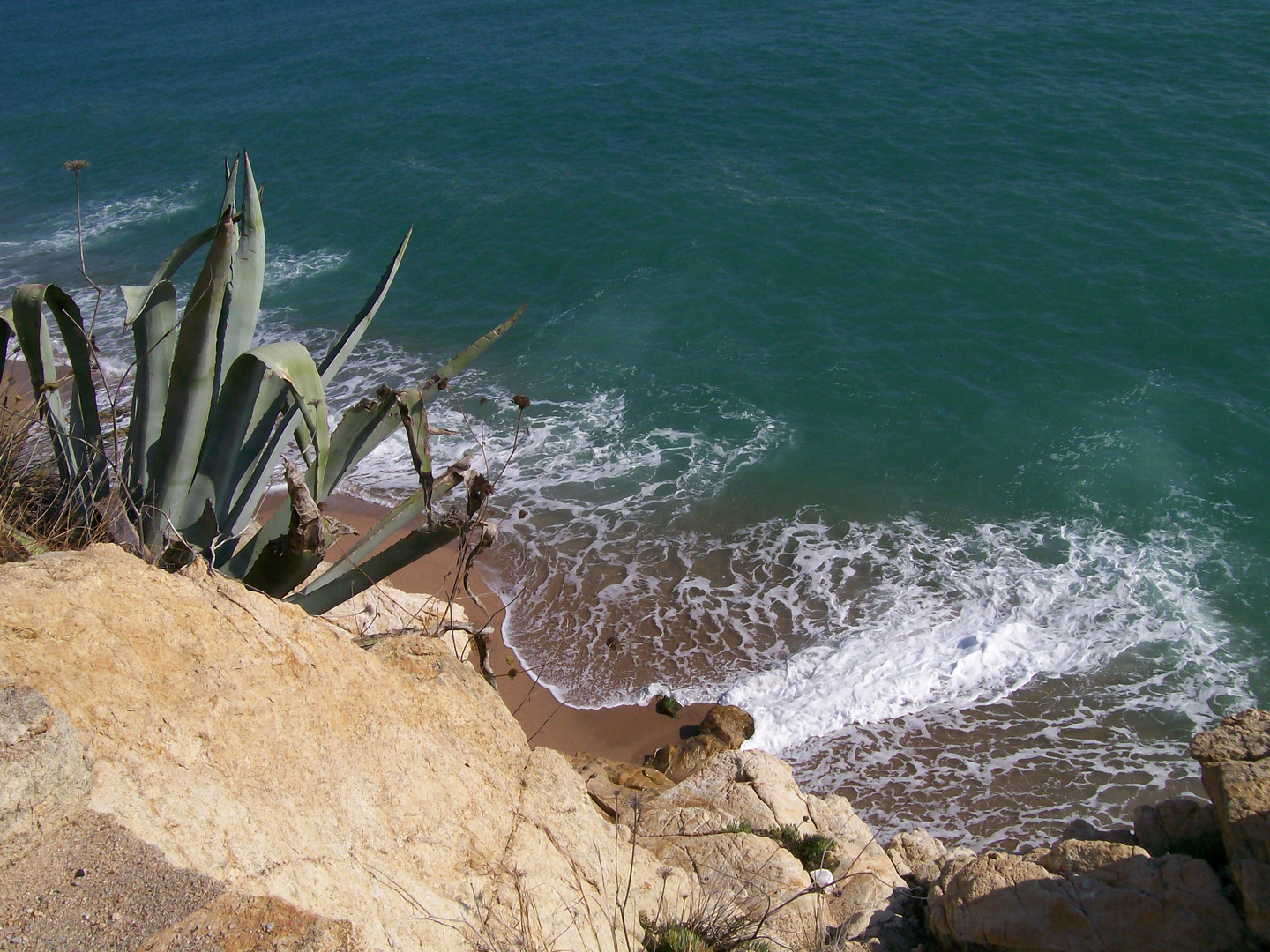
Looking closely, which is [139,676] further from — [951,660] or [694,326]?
[694,326]

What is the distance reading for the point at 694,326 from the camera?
1853 centimetres

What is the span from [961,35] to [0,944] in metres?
33.7

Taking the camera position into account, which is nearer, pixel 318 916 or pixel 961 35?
pixel 318 916

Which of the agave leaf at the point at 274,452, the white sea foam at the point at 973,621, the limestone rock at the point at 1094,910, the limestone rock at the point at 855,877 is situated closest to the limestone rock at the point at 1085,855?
the limestone rock at the point at 1094,910

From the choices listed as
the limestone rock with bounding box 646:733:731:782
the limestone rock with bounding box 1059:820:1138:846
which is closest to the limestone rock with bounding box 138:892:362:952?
the limestone rock with bounding box 1059:820:1138:846

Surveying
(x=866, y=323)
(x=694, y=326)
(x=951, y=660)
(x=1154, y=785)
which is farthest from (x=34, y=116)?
(x=1154, y=785)

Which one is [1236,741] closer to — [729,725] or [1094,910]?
[1094,910]

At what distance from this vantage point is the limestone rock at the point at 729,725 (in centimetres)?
966

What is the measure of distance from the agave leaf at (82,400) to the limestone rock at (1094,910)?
5.17 m

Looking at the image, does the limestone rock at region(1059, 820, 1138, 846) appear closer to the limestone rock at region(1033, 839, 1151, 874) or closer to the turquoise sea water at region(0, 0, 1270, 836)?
the limestone rock at region(1033, 839, 1151, 874)

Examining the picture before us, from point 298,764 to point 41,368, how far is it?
236 centimetres

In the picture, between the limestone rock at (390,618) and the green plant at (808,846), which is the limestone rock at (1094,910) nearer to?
the green plant at (808,846)

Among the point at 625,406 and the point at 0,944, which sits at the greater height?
the point at 0,944

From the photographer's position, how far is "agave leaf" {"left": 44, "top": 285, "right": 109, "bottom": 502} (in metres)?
3.88
